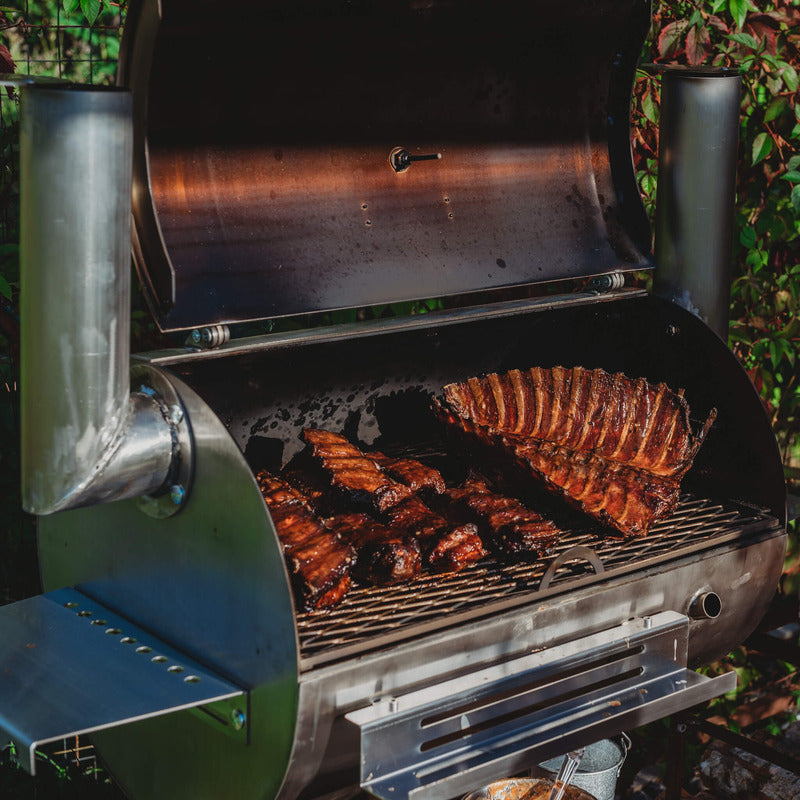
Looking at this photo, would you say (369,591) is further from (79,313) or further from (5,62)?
(5,62)

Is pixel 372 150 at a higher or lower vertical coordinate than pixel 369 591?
higher

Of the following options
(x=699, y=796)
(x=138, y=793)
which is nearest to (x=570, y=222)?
(x=138, y=793)

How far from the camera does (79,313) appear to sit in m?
2.29

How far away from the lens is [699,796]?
4.50 meters

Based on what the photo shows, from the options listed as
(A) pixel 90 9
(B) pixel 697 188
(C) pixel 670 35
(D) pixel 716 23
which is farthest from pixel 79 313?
(D) pixel 716 23

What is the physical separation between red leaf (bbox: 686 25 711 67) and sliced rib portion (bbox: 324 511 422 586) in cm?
239

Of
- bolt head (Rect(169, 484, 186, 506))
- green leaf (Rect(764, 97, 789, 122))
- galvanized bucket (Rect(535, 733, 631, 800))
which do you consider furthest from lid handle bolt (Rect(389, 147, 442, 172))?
green leaf (Rect(764, 97, 789, 122))

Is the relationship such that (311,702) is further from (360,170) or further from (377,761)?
(360,170)

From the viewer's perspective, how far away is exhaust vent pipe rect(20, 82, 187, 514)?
222cm

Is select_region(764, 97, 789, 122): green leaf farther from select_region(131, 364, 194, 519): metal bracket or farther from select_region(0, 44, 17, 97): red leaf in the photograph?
select_region(131, 364, 194, 519): metal bracket

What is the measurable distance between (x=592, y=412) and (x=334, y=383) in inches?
30.1

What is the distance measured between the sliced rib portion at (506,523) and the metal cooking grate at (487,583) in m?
0.05

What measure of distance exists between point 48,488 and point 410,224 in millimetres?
1355

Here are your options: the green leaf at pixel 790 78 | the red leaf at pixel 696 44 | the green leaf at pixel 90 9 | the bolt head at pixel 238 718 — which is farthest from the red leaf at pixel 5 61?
the green leaf at pixel 790 78
